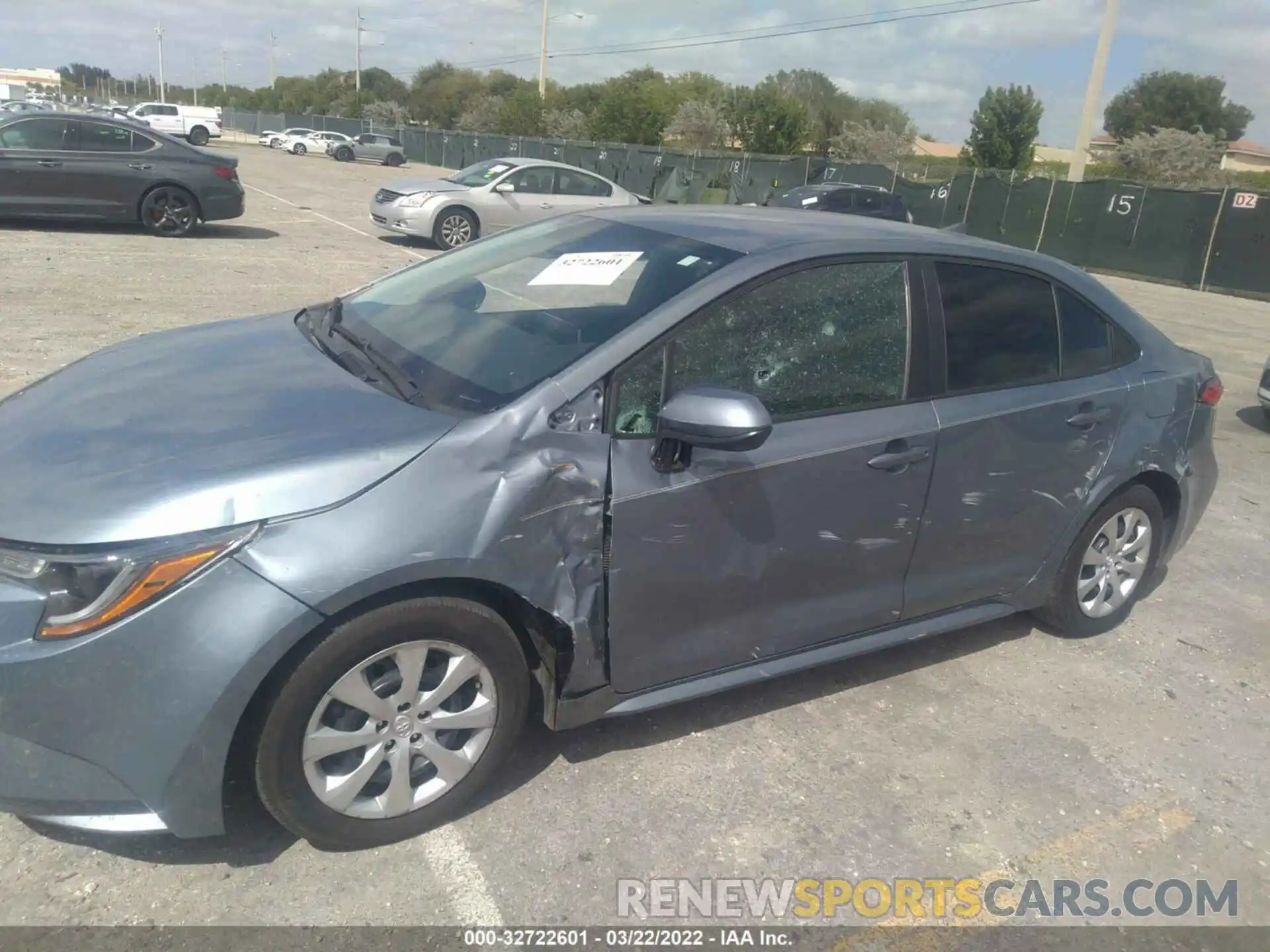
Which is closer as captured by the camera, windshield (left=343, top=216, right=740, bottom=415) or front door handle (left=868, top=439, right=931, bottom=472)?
windshield (left=343, top=216, right=740, bottom=415)

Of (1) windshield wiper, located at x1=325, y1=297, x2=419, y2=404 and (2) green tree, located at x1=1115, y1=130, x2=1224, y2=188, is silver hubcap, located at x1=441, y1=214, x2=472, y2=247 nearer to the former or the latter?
(1) windshield wiper, located at x1=325, y1=297, x2=419, y2=404

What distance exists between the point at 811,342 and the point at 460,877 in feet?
6.26

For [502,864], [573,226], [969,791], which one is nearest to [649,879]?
[502,864]

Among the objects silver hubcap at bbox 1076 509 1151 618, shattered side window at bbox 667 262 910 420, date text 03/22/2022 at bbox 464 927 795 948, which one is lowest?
date text 03/22/2022 at bbox 464 927 795 948

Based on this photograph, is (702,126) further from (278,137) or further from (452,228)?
(452,228)

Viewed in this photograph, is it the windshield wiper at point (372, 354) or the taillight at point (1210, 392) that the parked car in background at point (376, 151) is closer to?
the windshield wiper at point (372, 354)

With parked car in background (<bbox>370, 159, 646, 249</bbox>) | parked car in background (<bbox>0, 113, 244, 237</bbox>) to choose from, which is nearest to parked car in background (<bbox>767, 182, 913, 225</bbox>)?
parked car in background (<bbox>370, 159, 646, 249</bbox>)

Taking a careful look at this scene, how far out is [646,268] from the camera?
331 centimetres

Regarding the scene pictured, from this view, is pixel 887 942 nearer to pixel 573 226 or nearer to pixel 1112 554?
pixel 1112 554

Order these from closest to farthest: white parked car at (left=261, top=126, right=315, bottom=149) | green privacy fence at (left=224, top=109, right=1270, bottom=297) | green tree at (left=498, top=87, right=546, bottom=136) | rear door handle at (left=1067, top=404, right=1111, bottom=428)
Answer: rear door handle at (left=1067, top=404, right=1111, bottom=428), green privacy fence at (left=224, top=109, right=1270, bottom=297), white parked car at (left=261, top=126, right=315, bottom=149), green tree at (left=498, top=87, right=546, bottom=136)

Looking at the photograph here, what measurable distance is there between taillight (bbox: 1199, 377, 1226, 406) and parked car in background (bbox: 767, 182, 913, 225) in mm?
15953

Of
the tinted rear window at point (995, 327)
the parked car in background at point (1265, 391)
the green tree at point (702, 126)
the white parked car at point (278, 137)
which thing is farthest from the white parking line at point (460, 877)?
the white parked car at point (278, 137)

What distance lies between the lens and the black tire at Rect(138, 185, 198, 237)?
13367 millimetres

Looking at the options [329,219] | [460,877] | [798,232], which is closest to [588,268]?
[798,232]
